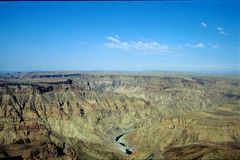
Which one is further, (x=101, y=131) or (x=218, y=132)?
(x=101, y=131)

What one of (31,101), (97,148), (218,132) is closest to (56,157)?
(97,148)

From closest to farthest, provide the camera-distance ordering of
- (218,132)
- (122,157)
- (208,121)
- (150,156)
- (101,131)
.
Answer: (150,156), (122,157), (218,132), (208,121), (101,131)

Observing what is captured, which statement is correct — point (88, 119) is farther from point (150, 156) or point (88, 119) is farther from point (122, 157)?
point (150, 156)

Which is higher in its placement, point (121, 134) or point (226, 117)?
point (226, 117)

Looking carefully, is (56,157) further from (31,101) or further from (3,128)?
(31,101)

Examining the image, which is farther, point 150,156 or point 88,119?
point 88,119

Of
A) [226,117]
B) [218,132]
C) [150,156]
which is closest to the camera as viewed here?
[150,156]

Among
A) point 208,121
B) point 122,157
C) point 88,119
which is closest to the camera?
point 122,157

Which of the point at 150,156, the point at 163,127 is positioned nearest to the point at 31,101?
the point at 163,127

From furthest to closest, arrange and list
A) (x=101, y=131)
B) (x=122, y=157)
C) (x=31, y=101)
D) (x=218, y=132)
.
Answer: (x=31, y=101) < (x=101, y=131) < (x=218, y=132) < (x=122, y=157)
